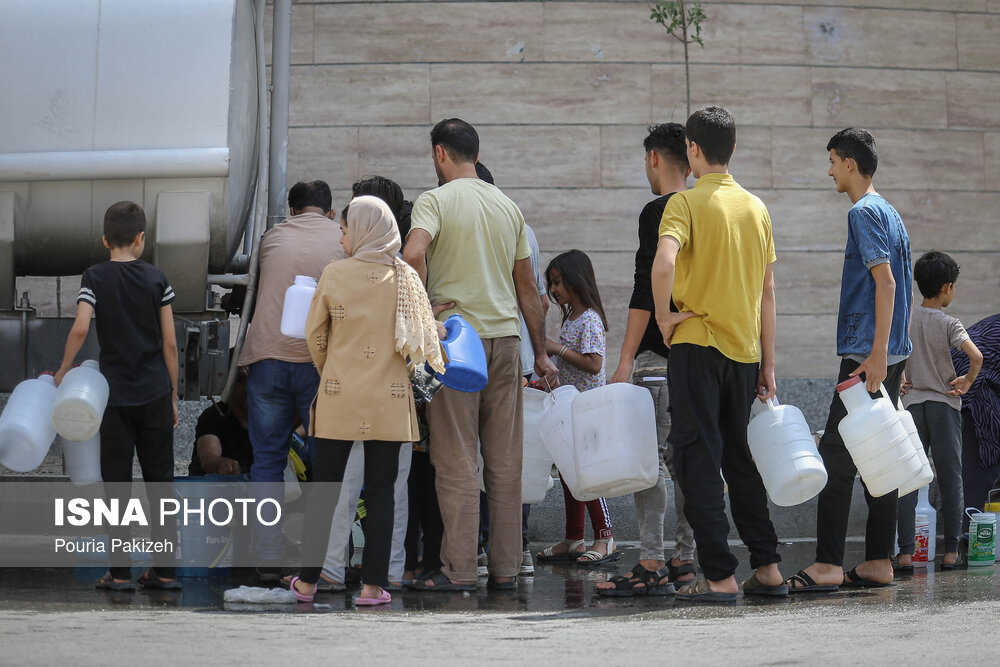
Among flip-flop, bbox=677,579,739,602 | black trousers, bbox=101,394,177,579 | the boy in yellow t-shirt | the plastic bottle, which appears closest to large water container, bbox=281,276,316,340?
black trousers, bbox=101,394,177,579

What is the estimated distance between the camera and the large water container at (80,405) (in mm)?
4859

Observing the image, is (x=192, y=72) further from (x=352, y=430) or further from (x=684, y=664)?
(x=684, y=664)

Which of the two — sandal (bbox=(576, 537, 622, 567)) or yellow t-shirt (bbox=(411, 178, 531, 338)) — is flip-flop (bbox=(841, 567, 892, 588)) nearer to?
sandal (bbox=(576, 537, 622, 567))

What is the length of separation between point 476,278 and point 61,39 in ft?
6.73

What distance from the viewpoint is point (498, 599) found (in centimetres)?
480

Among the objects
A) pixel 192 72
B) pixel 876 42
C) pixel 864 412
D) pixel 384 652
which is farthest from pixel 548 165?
pixel 384 652

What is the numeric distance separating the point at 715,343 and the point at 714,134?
2.67ft

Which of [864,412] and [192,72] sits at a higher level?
[192,72]

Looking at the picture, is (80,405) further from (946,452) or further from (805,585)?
(946,452)

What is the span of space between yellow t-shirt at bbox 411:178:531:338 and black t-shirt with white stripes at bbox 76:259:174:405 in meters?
1.11

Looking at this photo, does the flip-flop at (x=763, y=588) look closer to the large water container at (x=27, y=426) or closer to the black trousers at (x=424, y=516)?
the black trousers at (x=424, y=516)

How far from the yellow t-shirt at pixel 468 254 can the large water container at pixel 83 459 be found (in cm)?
158

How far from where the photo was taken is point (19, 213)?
530 centimetres

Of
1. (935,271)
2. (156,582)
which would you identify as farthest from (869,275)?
(156,582)
